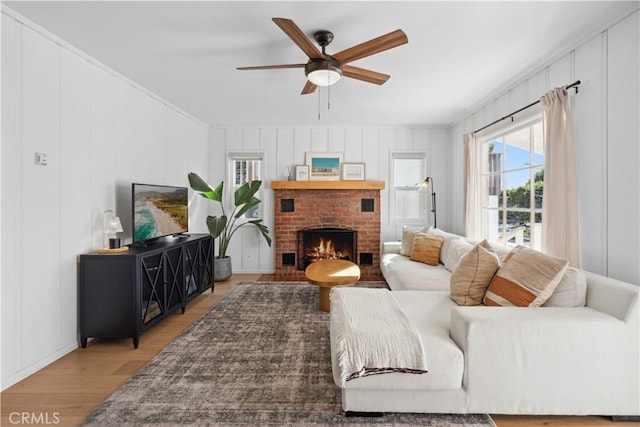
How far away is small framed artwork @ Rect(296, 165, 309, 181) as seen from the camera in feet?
16.2

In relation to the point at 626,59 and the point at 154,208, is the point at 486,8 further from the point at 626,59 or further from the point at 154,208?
the point at 154,208

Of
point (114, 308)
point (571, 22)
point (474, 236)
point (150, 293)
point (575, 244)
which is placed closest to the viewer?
point (571, 22)

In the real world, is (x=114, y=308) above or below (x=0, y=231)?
below

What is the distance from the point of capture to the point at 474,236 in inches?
156

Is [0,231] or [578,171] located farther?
[578,171]

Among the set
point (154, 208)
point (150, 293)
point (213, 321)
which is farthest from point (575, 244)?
point (154, 208)

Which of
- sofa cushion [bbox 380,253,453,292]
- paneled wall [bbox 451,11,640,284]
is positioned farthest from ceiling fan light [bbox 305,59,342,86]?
sofa cushion [bbox 380,253,453,292]

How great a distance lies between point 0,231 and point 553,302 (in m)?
3.55

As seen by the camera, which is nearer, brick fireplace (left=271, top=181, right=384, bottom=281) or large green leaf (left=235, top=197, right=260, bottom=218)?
large green leaf (left=235, top=197, right=260, bottom=218)

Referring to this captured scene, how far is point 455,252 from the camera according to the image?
3.30 metres

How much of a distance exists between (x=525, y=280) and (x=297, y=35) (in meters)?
2.12

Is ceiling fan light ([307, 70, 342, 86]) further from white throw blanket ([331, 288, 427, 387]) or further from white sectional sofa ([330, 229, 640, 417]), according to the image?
white sectional sofa ([330, 229, 640, 417])

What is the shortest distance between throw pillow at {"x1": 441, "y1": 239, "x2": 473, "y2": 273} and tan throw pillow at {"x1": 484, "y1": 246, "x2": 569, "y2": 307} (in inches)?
40.1

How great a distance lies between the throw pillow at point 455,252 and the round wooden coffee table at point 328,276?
1.05 meters
